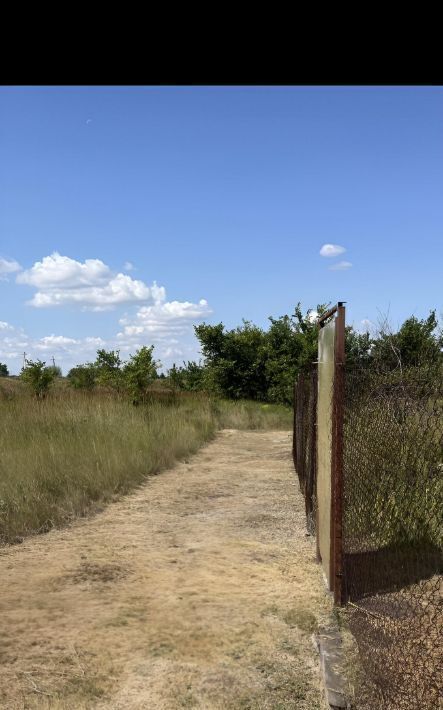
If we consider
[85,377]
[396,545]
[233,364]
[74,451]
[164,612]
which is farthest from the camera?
[85,377]

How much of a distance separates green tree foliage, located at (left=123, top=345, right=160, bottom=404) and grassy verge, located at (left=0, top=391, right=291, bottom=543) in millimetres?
4073

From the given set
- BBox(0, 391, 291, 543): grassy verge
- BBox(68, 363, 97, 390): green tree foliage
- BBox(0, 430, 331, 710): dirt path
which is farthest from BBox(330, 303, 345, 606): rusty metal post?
BBox(68, 363, 97, 390): green tree foliage

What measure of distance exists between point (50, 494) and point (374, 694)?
503 centimetres

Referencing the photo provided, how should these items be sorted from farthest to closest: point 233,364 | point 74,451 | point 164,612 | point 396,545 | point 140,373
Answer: point 233,364 < point 140,373 < point 74,451 < point 396,545 < point 164,612

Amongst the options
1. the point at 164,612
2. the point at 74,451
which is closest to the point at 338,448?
the point at 164,612

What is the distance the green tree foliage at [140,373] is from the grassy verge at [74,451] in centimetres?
407

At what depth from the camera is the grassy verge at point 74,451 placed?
265 inches

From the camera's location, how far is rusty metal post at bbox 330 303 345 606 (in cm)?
367

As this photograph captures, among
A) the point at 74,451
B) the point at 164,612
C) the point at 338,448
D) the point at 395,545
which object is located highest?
the point at 338,448

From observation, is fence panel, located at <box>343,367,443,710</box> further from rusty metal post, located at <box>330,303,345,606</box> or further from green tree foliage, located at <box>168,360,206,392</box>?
green tree foliage, located at <box>168,360,206,392</box>

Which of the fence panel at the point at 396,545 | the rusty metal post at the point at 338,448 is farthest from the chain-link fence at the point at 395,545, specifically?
the rusty metal post at the point at 338,448

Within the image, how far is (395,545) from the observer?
15.3 feet

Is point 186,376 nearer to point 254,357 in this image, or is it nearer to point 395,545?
point 254,357

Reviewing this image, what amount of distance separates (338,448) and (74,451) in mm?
5685
